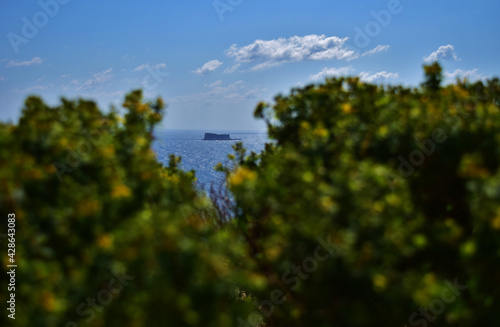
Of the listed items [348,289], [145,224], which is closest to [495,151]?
[348,289]

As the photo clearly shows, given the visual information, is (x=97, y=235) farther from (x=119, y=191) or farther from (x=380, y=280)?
(x=380, y=280)

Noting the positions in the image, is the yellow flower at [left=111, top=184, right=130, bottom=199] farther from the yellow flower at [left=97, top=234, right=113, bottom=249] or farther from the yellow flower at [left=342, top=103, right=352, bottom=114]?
the yellow flower at [left=342, top=103, right=352, bottom=114]

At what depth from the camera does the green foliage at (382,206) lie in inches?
134

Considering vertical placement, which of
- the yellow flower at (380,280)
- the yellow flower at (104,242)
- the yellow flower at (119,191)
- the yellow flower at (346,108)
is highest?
the yellow flower at (346,108)

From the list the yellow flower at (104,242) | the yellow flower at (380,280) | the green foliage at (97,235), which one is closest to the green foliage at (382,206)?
the yellow flower at (380,280)

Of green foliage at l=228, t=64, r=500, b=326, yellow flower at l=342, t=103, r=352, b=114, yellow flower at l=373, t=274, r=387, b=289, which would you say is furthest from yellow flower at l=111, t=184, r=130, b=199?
yellow flower at l=342, t=103, r=352, b=114

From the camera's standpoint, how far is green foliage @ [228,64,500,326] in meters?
3.40

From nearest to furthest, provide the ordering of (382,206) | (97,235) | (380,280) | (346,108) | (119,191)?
(380,280) < (382,206) < (97,235) < (119,191) < (346,108)

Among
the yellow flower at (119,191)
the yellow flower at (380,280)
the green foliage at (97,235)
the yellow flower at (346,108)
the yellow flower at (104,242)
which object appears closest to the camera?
the green foliage at (97,235)

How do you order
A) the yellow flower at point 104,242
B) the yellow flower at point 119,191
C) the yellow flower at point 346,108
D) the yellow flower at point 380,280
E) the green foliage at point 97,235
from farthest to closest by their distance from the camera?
the yellow flower at point 346,108, the yellow flower at point 119,191, the yellow flower at point 104,242, the yellow flower at point 380,280, the green foliage at point 97,235

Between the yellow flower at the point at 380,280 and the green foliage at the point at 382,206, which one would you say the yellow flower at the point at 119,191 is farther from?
the yellow flower at the point at 380,280

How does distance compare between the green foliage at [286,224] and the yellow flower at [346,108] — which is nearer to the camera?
the green foliage at [286,224]

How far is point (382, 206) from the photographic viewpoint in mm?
3498

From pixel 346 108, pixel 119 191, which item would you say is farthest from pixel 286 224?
pixel 346 108
